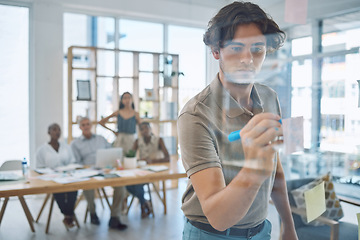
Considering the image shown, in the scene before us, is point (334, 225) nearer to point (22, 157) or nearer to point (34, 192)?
point (22, 157)

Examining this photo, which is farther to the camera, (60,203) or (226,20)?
(60,203)

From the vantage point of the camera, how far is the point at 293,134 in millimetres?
419

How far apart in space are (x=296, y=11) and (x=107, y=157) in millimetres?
2380

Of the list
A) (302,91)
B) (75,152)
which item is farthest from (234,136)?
(75,152)

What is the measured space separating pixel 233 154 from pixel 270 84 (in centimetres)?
12

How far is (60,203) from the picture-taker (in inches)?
106

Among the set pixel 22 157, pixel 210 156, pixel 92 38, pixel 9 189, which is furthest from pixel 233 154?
pixel 92 38

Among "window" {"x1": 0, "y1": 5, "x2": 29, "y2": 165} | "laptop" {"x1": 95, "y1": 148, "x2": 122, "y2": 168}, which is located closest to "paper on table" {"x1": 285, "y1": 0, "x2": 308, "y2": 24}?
"window" {"x1": 0, "y1": 5, "x2": 29, "y2": 165}

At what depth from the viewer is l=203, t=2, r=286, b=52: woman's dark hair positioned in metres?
0.43

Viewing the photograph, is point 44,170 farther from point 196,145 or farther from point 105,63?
point 196,145

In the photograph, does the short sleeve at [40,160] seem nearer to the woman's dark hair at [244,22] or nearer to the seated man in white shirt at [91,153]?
the seated man in white shirt at [91,153]

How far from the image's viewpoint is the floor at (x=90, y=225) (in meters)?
1.56

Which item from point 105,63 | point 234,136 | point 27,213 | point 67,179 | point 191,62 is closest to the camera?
point 234,136

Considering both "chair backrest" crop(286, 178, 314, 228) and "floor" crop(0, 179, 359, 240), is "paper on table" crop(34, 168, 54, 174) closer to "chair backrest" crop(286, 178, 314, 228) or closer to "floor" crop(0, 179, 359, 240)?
"floor" crop(0, 179, 359, 240)
